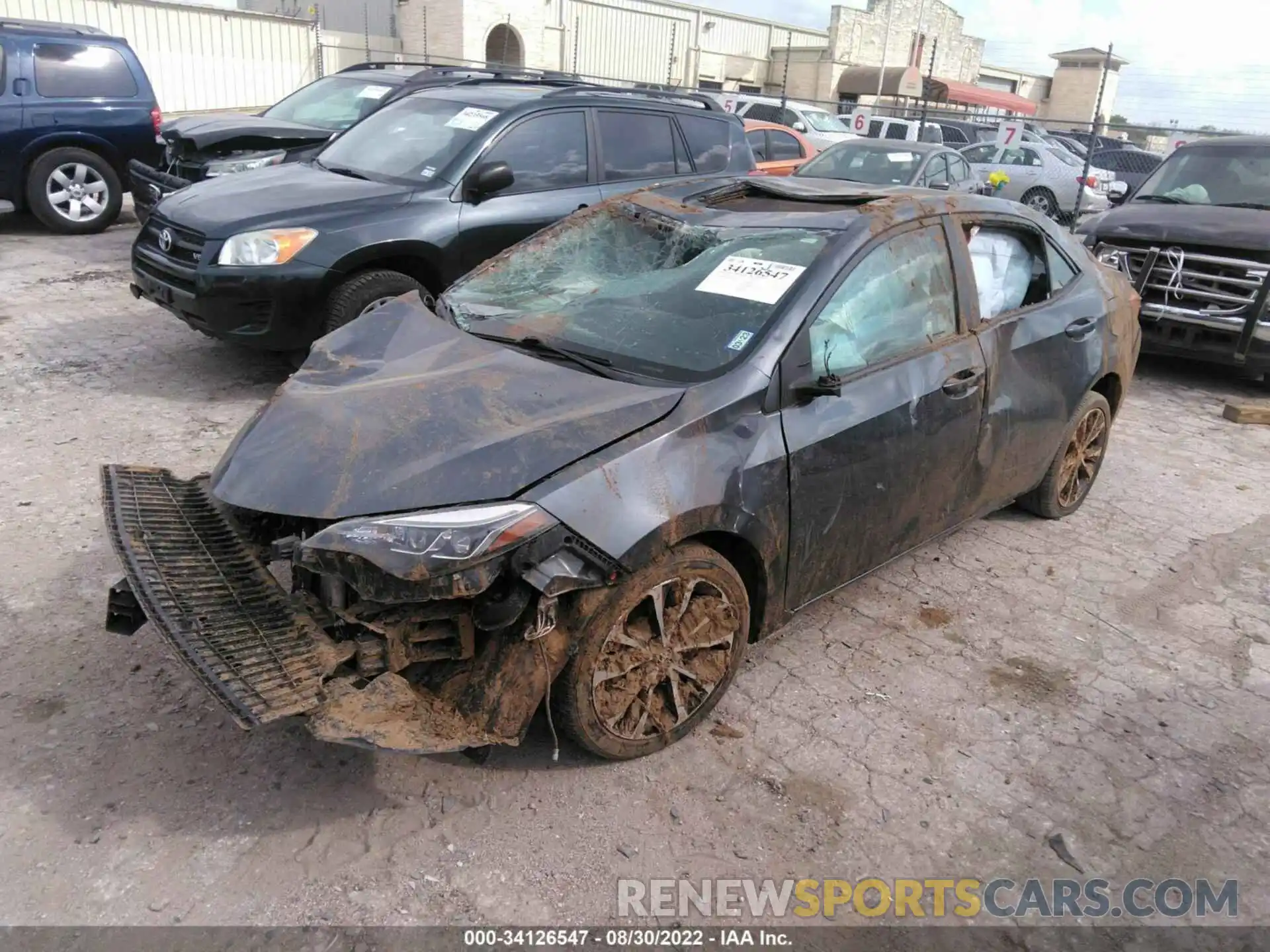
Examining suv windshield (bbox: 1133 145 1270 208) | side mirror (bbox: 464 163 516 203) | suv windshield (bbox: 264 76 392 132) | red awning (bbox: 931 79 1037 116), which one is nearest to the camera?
side mirror (bbox: 464 163 516 203)

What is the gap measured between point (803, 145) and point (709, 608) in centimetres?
1201

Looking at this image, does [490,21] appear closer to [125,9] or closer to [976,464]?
[125,9]

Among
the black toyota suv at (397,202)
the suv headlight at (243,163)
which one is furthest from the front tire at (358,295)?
the suv headlight at (243,163)

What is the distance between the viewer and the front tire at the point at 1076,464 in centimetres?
477

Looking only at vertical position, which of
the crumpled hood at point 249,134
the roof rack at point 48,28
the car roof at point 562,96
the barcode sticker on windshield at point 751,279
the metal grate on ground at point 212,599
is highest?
the roof rack at point 48,28

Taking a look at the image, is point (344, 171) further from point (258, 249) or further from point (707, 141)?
point (707, 141)

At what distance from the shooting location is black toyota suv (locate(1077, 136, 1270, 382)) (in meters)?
7.33

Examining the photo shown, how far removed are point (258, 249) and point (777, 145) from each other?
9.41 m

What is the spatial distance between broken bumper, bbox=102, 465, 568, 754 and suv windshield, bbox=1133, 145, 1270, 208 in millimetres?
8127

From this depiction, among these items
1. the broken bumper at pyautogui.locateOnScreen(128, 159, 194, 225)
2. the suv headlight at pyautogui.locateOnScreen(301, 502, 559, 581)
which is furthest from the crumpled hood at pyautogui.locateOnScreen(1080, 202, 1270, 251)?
the broken bumper at pyautogui.locateOnScreen(128, 159, 194, 225)

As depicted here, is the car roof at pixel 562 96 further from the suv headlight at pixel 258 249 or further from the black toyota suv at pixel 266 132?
the suv headlight at pixel 258 249

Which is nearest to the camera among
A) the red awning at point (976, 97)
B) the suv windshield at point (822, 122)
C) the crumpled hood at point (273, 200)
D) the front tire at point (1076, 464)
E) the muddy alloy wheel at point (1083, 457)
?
the front tire at point (1076, 464)

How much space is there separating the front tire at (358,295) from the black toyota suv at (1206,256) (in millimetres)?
5838

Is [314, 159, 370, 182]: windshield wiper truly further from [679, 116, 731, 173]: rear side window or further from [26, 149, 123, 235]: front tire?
[26, 149, 123, 235]: front tire
